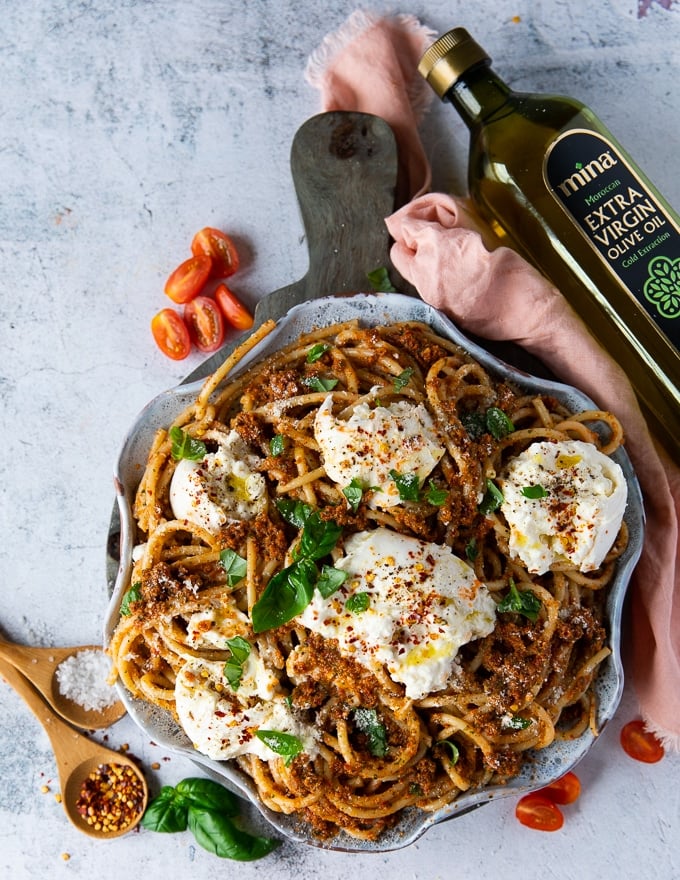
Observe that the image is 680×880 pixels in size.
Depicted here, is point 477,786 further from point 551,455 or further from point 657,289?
point 657,289

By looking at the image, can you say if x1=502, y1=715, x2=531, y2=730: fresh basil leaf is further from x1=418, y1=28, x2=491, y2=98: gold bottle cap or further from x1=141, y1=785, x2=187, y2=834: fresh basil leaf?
x1=418, y1=28, x2=491, y2=98: gold bottle cap

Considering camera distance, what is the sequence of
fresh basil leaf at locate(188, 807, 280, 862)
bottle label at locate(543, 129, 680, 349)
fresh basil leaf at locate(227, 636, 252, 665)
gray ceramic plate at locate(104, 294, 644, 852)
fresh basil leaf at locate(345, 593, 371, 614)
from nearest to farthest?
fresh basil leaf at locate(345, 593, 371, 614)
fresh basil leaf at locate(227, 636, 252, 665)
gray ceramic plate at locate(104, 294, 644, 852)
bottle label at locate(543, 129, 680, 349)
fresh basil leaf at locate(188, 807, 280, 862)

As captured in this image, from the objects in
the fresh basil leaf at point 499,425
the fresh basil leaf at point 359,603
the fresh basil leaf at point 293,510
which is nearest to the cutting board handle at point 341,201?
the fresh basil leaf at point 499,425

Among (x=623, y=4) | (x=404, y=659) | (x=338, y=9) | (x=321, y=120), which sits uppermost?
(x=338, y=9)

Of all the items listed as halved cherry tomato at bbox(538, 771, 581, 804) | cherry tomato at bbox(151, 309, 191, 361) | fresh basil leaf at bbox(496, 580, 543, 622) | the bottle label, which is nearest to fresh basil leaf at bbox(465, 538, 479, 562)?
fresh basil leaf at bbox(496, 580, 543, 622)

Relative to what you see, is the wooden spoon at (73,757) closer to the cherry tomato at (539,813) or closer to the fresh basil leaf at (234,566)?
the fresh basil leaf at (234,566)

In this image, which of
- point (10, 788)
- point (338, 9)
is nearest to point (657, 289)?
point (338, 9)

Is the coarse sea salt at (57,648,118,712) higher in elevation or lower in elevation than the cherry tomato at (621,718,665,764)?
higher
